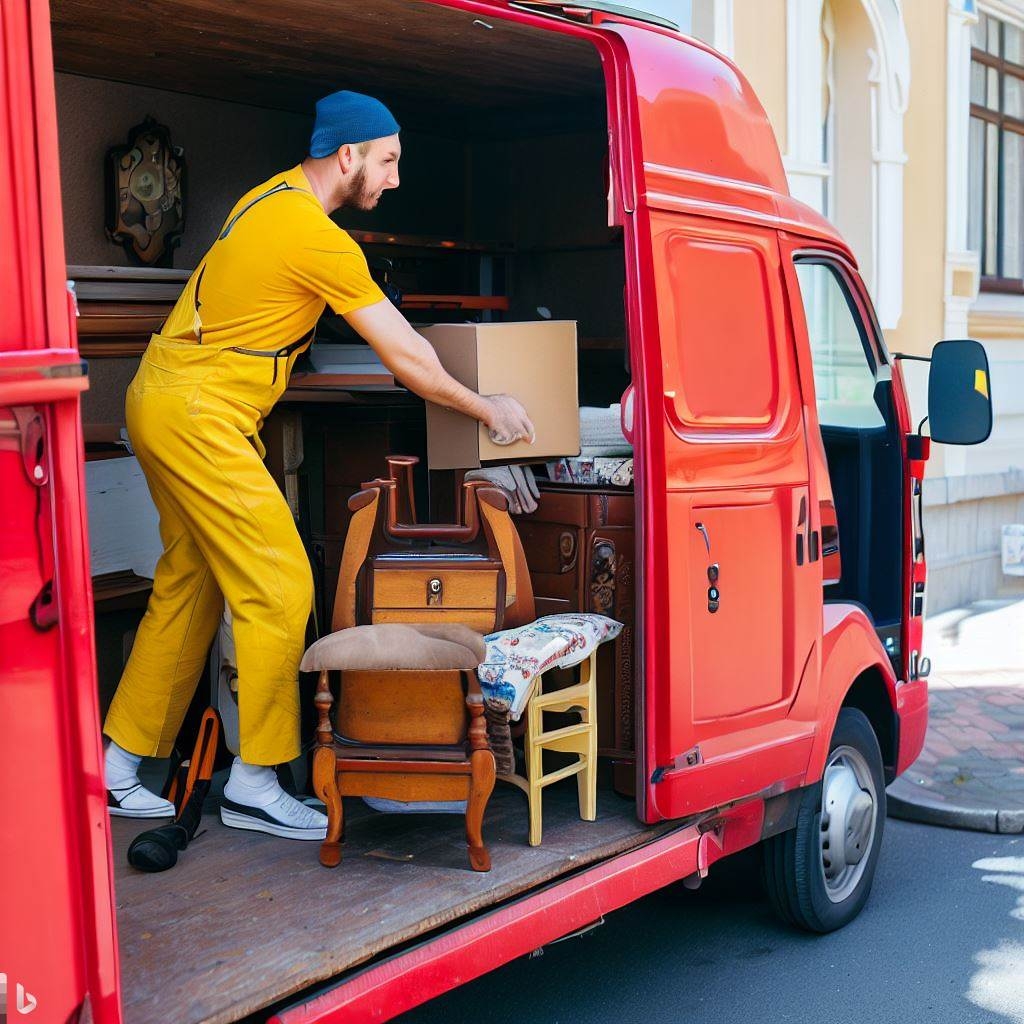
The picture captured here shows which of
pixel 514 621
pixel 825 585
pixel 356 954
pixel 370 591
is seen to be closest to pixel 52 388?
pixel 356 954

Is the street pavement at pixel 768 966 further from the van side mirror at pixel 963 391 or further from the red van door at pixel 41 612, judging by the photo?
the red van door at pixel 41 612

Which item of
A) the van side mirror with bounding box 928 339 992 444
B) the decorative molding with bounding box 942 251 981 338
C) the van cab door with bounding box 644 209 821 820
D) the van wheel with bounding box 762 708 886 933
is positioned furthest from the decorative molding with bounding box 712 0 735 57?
the van wheel with bounding box 762 708 886 933

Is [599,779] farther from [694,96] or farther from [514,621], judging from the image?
[694,96]

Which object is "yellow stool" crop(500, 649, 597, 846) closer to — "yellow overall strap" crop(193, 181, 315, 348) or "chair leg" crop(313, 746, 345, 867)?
"chair leg" crop(313, 746, 345, 867)

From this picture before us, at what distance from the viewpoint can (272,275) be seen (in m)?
3.55

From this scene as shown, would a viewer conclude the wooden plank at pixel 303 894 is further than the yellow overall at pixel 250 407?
No

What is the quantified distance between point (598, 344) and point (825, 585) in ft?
4.05

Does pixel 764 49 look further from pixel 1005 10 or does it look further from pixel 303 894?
pixel 303 894

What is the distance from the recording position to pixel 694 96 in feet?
13.1

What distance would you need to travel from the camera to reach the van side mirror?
481 cm

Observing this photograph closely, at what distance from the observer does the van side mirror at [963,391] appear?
4.81 metres

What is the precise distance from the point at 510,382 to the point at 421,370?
42 centimetres

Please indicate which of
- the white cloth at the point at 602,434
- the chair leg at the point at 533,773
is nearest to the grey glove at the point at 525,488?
the white cloth at the point at 602,434

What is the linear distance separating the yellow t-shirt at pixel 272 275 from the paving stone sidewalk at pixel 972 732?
3670 mm
